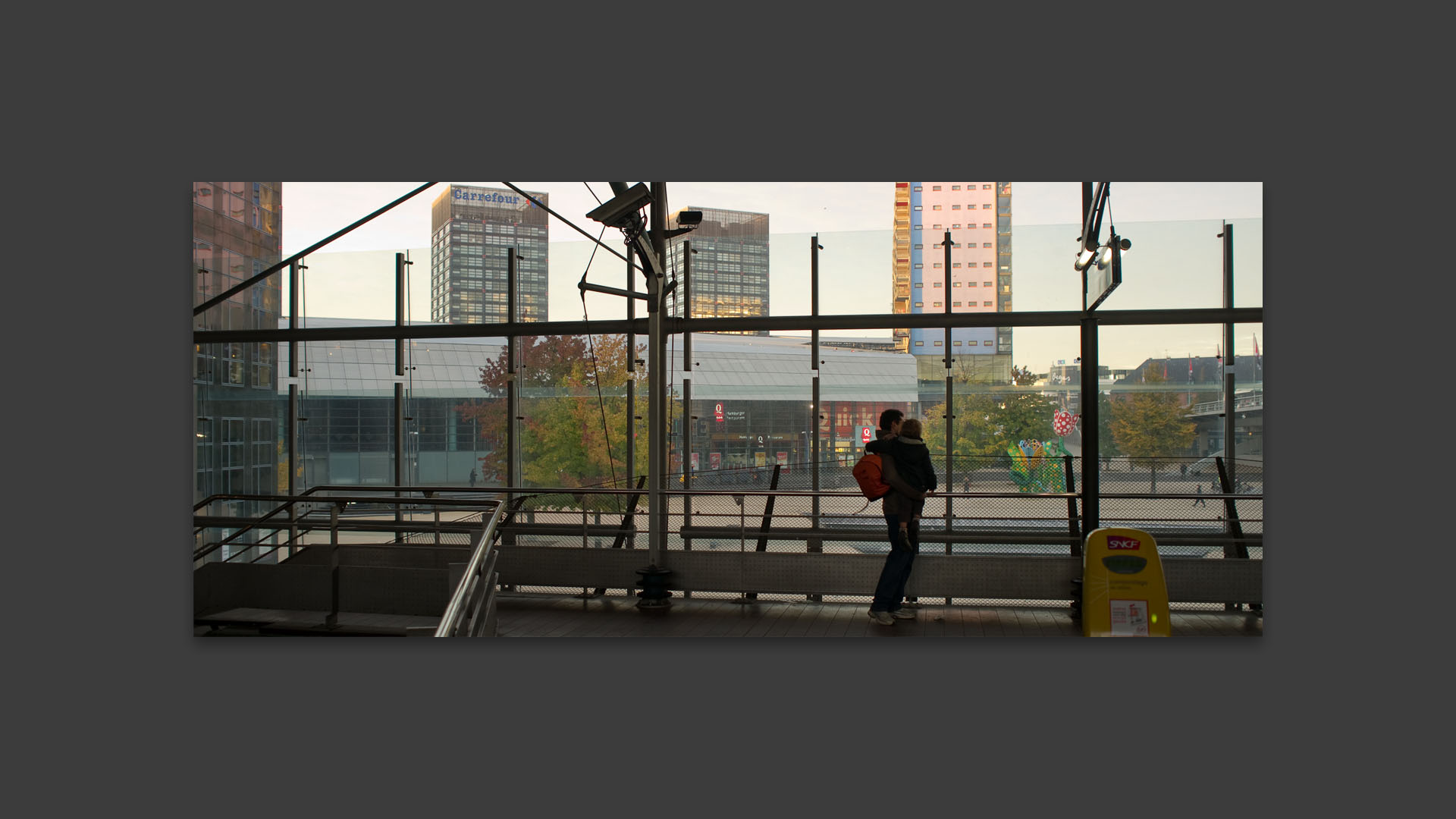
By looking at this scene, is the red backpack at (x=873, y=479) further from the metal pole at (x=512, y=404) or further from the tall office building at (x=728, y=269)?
the metal pole at (x=512, y=404)

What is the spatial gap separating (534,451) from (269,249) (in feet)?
8.52

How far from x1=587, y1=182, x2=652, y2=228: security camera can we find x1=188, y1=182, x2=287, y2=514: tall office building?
2105 millimetres

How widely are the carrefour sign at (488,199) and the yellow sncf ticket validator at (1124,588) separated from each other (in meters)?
4.92

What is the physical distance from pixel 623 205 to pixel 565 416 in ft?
8.99

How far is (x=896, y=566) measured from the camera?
22.1 feet

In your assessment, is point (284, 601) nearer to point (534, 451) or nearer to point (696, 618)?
point (534, 451)

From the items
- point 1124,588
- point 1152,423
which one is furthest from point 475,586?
point 1152,423

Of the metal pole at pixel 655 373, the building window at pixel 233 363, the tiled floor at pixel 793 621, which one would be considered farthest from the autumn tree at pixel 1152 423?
Answer: the building window at pixel 233 363

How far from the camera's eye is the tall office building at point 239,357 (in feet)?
22.2

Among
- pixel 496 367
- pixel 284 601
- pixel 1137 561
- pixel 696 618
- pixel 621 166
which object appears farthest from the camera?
pixel 496 367

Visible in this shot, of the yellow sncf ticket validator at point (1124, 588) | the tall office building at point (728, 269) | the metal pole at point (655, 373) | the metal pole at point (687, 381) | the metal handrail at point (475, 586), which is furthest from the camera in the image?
the metal pole at point (687, 381)

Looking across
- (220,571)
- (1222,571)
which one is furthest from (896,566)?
(220,571)

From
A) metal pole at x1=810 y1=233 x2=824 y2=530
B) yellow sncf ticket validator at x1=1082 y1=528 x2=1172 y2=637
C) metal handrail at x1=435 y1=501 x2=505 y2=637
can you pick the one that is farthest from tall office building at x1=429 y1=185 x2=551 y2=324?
yellow sncf ticket validator at x1=1082 y1=528 x2=1172 y2=637

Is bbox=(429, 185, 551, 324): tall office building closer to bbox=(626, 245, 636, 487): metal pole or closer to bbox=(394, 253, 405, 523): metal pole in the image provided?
bbox=(394, 253, 405, 523): metal pole
